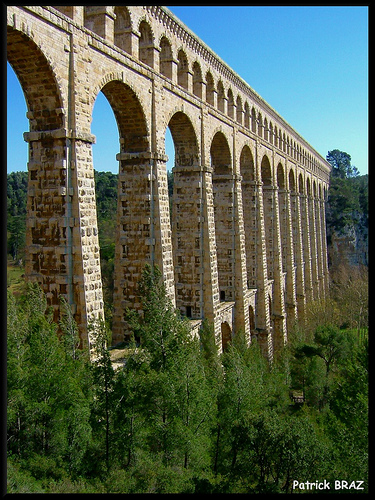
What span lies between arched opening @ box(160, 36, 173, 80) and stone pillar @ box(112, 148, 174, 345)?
4234 millimetres

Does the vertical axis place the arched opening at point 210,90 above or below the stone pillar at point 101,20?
above

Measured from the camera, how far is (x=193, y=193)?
21672 millimetres

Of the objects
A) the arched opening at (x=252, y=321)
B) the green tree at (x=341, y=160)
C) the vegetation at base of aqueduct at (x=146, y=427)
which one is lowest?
the arched opening at (x=252, y=321)

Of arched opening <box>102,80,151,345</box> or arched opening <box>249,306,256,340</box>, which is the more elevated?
arched opening <box>102,80,151,345</box>

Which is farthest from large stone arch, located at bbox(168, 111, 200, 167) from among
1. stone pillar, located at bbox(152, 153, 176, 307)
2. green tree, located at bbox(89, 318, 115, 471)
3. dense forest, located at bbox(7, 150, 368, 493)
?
green tree, located at bbox(89, 318, 115, 471)

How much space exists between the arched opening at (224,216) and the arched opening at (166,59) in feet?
24.5

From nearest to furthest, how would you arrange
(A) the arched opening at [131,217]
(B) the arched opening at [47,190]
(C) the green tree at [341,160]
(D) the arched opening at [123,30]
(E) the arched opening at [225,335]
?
(B) the arched opening at [47,190] → (D) the arched opening at [123,30] → (A) the arched opening at [131,217] → (E) the arched opening at [225,335] → (C) the green tree at [341,160]

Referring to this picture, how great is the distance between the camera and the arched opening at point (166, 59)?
19.0 m

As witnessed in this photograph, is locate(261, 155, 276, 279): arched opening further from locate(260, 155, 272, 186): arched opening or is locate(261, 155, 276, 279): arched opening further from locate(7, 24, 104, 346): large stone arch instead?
locate(7, 24, 104, 346): large stone arch

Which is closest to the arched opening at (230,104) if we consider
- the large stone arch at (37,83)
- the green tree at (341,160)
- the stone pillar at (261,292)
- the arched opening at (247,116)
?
the arched opening at (247,116)

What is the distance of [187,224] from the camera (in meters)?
21.9

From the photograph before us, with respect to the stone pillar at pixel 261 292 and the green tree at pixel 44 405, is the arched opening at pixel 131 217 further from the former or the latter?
the stone pillar at pixel 261 292

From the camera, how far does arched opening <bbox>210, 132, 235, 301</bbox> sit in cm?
2617

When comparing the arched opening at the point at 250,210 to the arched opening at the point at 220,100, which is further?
the arched opening at the point at 250,210
